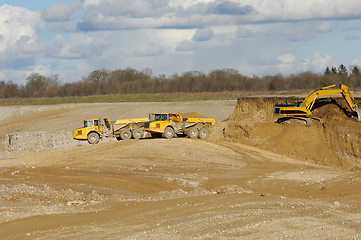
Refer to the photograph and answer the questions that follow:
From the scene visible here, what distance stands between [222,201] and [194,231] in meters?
3.54

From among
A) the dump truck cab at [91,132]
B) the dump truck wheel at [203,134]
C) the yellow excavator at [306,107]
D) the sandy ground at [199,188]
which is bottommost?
the sandy ground at [199,188]

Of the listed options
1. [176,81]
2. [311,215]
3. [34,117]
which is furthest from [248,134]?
[176,81]

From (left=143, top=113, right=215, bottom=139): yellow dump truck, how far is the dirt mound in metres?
2.47

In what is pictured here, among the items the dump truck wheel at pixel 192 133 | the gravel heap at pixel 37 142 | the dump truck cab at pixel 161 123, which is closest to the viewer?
the dump truck cab at pixel 161 123

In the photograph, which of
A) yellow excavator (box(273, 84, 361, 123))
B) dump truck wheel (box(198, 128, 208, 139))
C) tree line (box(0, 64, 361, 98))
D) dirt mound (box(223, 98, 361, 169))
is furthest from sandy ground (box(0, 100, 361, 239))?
tree line (box(0, 64, 361, 98))

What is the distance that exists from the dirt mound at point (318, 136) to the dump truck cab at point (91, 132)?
9.66 metres

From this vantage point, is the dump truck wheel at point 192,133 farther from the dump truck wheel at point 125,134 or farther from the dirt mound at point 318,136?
the dump truck wheel at point 125,134

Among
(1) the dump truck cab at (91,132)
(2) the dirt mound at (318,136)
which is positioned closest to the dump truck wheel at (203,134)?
(2) the dirt mound at (318,136)

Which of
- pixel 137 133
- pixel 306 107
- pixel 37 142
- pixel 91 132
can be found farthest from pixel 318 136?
pixel 37 142

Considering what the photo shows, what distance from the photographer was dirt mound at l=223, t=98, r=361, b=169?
78.4 ft

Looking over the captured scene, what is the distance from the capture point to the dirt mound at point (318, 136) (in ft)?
78.4

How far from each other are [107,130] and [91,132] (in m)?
1.16

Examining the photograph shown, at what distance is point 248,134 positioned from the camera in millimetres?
28344

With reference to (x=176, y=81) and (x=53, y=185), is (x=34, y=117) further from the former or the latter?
(x=176, y=81)
